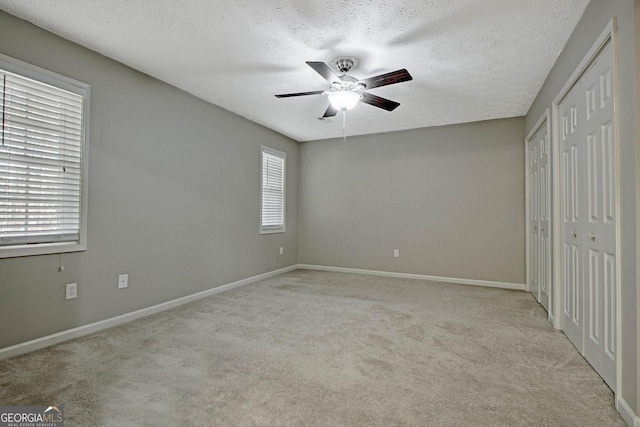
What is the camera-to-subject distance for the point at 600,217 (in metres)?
1.96

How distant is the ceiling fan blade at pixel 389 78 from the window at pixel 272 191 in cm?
282

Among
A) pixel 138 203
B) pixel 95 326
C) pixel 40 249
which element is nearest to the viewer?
pixel 40 249

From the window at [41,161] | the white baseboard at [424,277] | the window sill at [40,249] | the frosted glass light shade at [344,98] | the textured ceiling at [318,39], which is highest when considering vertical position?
the textured ceiling at [318,39]

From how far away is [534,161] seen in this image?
3.94m

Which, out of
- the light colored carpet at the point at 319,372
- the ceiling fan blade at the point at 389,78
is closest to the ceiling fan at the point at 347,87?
the ceiling fan blade at the point at 389,78

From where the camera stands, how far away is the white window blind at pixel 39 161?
7.38 ft

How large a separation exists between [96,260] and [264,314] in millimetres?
1649

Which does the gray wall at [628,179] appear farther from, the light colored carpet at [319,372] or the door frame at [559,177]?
the light colored carpet at [319,372]

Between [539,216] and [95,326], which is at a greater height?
[539,216]

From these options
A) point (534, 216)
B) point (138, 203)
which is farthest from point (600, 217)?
point (138, 203)

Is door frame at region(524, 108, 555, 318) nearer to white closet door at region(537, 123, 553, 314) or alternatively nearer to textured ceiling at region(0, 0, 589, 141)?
white closet door at region(537, 123, 553, 314)

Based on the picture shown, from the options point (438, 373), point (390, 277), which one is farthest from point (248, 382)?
point (390, 277)

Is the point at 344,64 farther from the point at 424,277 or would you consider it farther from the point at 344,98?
the point at 424,277
